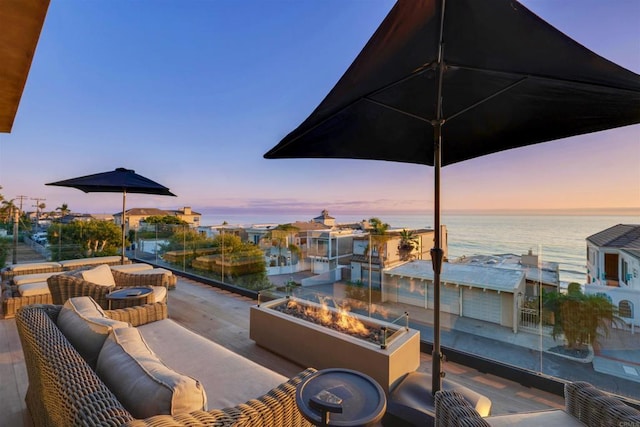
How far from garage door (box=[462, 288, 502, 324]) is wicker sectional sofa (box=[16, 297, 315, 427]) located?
2567 millimetres

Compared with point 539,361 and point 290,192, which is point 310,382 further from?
point 290,192

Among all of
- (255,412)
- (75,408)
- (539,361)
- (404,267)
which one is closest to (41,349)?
(75,408)

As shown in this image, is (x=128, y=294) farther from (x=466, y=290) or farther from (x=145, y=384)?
(x=466, y=290)

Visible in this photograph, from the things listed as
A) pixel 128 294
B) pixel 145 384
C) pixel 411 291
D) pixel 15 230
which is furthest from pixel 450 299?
pixel 15 230

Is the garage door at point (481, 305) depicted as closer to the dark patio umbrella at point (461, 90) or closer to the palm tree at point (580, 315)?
the palm tree at point (580, 315)

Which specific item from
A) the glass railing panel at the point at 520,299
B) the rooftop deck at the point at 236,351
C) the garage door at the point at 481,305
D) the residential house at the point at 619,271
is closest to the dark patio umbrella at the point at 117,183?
the rooftop deck at the point at 236,351

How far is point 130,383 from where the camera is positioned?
1160 millimetres

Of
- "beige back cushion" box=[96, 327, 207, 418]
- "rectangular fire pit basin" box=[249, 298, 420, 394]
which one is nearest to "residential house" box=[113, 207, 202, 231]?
"rectangular fire pit basin" box=[249, 298, 420, 394]

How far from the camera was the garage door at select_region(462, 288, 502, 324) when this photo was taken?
306cm

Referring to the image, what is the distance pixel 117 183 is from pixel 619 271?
23.3 feet

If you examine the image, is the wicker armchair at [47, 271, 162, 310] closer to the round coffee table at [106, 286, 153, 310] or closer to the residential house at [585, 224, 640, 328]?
the round coffee table at [106, 286, 153, 310]

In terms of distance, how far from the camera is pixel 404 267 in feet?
12.5

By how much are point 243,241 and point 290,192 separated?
1552 centimetres

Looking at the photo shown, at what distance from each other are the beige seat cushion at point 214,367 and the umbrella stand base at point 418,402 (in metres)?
0.80
